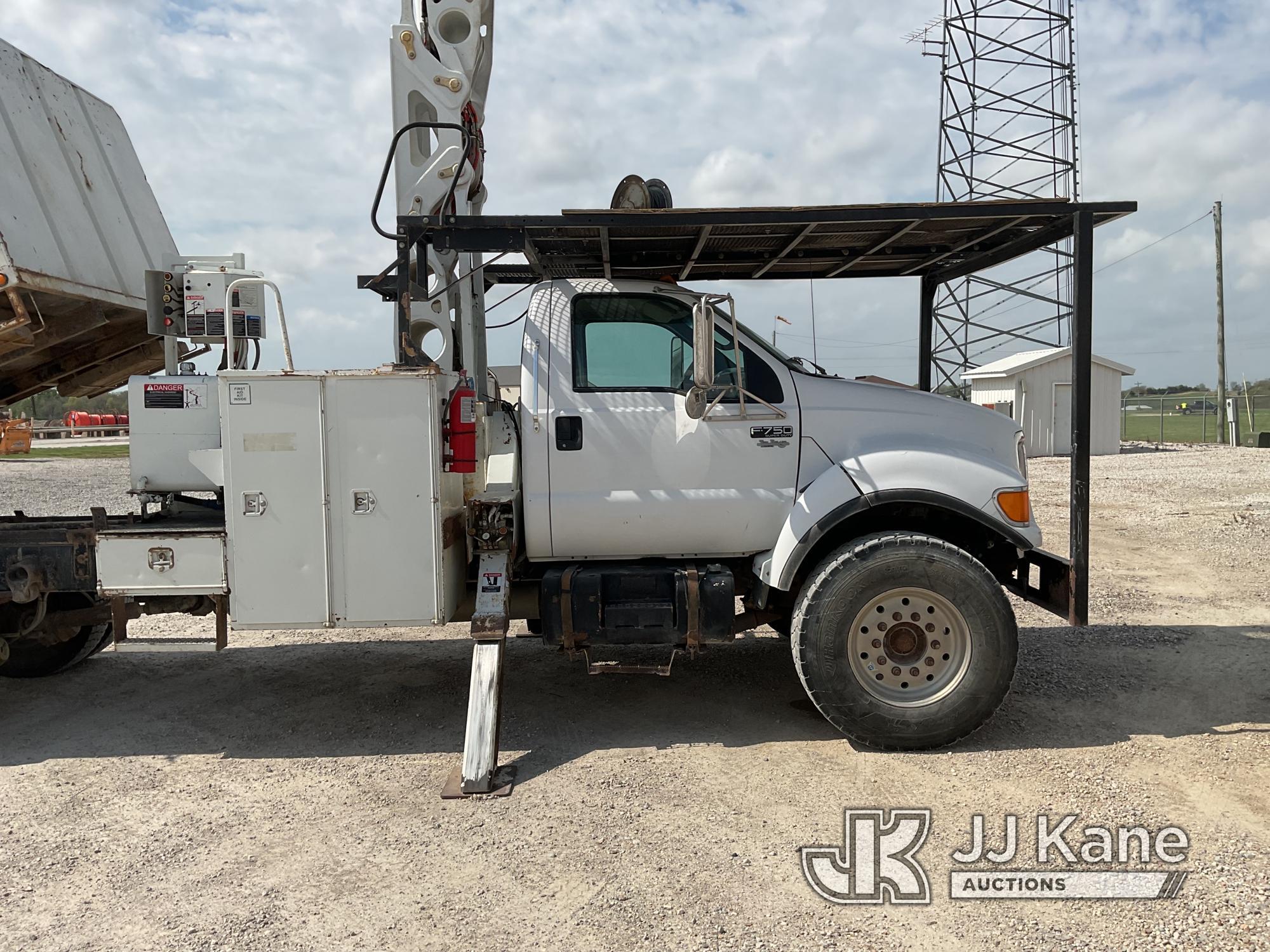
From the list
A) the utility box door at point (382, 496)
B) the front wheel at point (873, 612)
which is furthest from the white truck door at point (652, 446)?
the utility box door at point (382, 496)

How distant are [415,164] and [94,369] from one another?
2.74 m

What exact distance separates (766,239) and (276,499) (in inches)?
129

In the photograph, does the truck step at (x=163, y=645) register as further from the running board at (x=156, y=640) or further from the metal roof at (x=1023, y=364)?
the metal roof at (x=1023, y=364)

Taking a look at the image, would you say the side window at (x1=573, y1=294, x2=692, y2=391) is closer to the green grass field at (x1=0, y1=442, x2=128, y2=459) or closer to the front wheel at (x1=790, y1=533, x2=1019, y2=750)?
the front wheel at (x1=790, y1=533, x2=1019, y2=750)

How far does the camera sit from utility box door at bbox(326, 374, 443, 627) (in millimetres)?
4602

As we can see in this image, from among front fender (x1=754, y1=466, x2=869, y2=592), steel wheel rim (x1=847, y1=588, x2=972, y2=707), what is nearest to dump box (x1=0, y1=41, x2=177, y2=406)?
front fender (x1=754, y1=466, x2=869, y2=592)

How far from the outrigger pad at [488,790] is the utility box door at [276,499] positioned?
1088mm

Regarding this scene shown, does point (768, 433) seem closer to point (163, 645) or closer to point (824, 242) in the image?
point (824, 242)

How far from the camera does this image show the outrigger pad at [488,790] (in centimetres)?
421

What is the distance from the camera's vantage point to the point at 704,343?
445cm

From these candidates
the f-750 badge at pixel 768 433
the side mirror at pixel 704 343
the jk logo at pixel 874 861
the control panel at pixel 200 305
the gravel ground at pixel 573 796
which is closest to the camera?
the gravel ground at pixel 573 796

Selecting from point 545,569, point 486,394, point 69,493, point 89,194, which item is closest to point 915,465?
point 545,569

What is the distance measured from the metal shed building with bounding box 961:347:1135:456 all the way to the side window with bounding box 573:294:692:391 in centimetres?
1999

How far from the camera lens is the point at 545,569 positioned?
5.16 m
